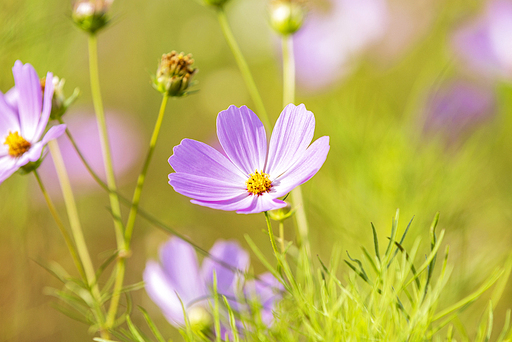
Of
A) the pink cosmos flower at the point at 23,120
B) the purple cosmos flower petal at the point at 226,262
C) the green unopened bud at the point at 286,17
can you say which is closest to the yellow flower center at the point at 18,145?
the pink cosmos flower at the point at 23,120

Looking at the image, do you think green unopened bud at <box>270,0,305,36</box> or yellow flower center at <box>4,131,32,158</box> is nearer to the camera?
yellow flower center at <box>4,131,32,158</box>

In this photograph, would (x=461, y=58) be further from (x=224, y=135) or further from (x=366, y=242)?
(x=224, y=135)

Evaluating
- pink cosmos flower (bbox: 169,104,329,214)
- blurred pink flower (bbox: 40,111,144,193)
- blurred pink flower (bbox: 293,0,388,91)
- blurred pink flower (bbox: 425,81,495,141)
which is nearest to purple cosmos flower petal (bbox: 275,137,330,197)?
pink cosmos flower (bbox: 169,104,329,214)

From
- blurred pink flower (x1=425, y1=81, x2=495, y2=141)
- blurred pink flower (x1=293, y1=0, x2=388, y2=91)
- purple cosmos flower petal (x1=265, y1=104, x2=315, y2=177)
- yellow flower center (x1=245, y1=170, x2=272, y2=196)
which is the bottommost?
yellow flower center (x1=245, y1=170, x2=272, y2=196)

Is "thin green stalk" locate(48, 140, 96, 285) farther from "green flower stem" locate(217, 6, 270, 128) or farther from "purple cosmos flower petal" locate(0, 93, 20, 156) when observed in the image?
"green flower stem" locate(217, 6, 270, 128)

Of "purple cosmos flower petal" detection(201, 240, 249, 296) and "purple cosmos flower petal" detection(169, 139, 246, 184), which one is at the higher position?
"purple cosmos flower petal" detection(169, 139, 246, 184)

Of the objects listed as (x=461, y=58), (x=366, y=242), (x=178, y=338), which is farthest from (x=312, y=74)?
(x=178, y=338)

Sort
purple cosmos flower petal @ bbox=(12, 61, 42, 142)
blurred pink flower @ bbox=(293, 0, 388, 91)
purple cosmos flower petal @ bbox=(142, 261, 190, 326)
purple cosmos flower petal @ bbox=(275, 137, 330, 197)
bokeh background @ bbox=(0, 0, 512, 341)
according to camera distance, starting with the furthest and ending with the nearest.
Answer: blurred pink flower @ bbox=(293, 0, 388, 91) < bokeh background @ bbox=(0, 0, 512, 341) < purple cosmos flower petal @ bbox=(142, 261, 190, 326) < purple cosmos flower petal @ bbox=(12, 61, 42, 142) < purple cosmos flower petal @ bbox=(275, 137, 330, 197)

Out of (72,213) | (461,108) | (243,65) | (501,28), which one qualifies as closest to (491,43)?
(501,28)
